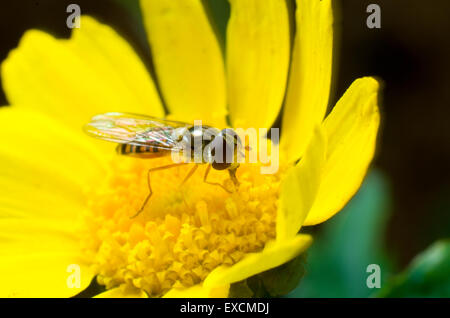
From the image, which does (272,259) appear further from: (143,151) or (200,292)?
(143,151)

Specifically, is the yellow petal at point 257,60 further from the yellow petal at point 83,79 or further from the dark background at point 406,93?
the dark background at point 406,93

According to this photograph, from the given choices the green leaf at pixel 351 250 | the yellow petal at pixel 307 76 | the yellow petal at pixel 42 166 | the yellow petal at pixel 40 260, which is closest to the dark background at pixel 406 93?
the green leaf at pixel 351 250

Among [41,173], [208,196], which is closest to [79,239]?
[41,173]

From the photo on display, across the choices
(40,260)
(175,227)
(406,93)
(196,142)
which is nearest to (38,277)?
(40,260)

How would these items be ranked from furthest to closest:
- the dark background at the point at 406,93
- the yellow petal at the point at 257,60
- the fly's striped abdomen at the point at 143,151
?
the dark background at the point at 406,93 < the yellow petal at the point at 257,60 < the fly's striped abdomen at the point at 143,151

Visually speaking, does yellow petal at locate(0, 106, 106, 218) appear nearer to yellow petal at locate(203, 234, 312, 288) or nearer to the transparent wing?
the transparent wing

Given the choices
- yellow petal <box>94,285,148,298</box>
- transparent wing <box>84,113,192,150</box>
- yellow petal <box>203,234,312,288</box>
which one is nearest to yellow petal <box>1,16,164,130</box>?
transparent wing <box>84,113,192,150</box>
